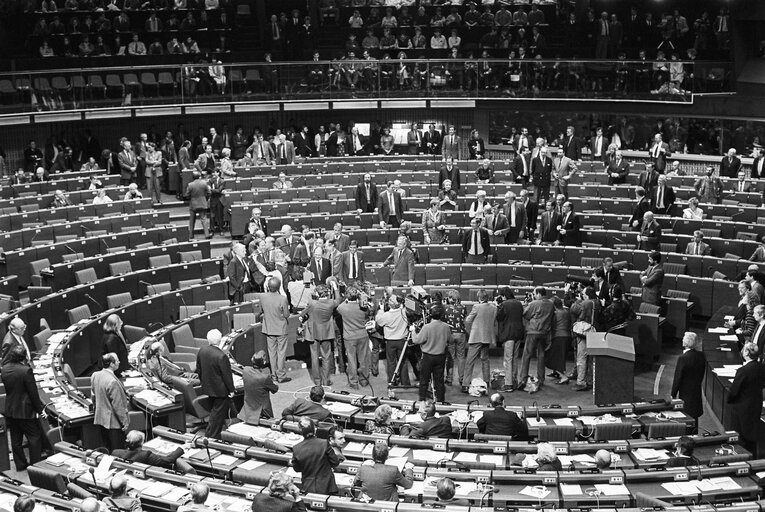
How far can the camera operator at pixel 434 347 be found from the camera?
16.1 metres

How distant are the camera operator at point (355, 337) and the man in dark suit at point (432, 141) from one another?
14.9 metres

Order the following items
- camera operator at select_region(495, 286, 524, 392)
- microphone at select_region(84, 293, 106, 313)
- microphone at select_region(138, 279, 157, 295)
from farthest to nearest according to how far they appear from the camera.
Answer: microphone at select_region(138, 279, 157, 295)
microphone at select_region(84, 293, 106, 313)
camera operator at select_region(495, 286, 524, 392)

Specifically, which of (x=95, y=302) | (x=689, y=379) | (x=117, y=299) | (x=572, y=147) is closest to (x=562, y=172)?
(x=572, y=147)

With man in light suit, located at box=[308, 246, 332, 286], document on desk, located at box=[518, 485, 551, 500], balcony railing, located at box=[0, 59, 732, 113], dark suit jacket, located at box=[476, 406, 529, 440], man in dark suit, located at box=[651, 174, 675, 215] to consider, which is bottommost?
dark suit jacket, located at box=[476, 406, 529, 440]

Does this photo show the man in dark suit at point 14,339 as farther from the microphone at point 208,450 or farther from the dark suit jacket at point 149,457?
the microphone at point 208,450

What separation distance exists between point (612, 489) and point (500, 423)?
2334 mm

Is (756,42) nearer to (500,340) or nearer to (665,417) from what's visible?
(500,340)

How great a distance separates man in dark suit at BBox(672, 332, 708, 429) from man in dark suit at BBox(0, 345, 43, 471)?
8.92m

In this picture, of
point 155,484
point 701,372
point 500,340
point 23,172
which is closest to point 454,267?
point 500,340

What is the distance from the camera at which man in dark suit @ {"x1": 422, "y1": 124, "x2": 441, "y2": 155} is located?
3216cm

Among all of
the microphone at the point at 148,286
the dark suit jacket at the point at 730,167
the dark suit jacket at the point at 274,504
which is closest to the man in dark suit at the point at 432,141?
the dark suit jacket at the point at 730,167

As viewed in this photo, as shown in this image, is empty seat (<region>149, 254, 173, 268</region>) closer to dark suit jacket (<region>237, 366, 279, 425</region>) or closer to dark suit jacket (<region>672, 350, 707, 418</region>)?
dark suit jacket (<region>237, 366, 279, 425</region>)

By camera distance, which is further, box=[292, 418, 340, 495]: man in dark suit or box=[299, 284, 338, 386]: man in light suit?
box=[299, 284, 338, 386]: man in light suit

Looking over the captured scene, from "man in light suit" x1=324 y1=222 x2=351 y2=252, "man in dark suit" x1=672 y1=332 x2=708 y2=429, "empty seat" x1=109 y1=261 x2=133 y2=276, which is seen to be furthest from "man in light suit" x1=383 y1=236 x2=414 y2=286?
"man in dark suit" x1=672 y1=332 x2=708 y2=429
